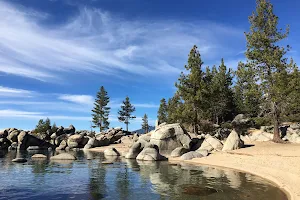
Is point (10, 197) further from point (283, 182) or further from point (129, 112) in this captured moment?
point (129, 112)

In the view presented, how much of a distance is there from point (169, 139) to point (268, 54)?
1743 centimetres

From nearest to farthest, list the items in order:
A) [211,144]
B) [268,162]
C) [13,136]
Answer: [268,162] → [211,144] → [13,136]

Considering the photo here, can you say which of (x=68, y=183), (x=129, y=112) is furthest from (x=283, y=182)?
(x=129, y=112)

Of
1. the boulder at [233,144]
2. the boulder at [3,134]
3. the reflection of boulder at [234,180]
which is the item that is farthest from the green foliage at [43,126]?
the reflection of boulder at [234,180]

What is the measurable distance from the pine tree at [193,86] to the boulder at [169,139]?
10895 millimetres

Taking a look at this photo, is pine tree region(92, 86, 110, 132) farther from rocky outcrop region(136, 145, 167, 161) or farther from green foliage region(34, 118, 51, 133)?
rocky outcrop region(136, 145, 167, 161)

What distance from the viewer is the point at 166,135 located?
3700cm

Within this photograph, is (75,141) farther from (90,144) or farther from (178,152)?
(178,152)

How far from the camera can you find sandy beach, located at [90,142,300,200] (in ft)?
55.9

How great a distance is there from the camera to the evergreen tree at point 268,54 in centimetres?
3450

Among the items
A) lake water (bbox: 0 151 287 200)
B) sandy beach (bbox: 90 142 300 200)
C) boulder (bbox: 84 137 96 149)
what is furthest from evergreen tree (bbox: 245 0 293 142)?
boulder (bbox: 84 137 96 149)

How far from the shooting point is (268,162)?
24109mm

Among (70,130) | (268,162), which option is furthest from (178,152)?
(70,130)

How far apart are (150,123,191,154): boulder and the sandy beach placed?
340 cm
